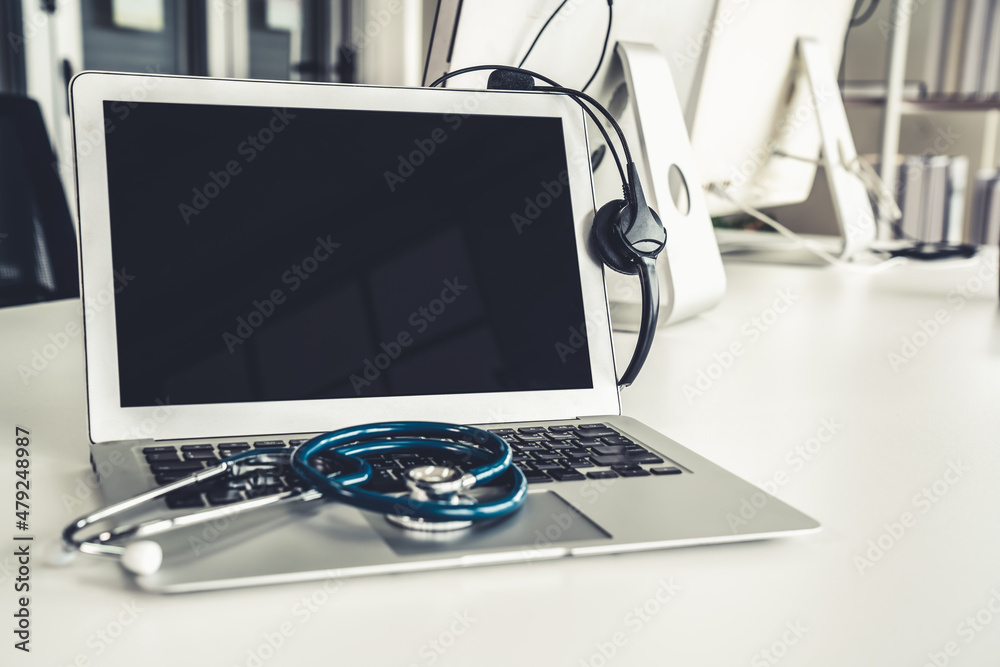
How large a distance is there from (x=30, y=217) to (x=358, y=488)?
772mm

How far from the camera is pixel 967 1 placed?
100 inches

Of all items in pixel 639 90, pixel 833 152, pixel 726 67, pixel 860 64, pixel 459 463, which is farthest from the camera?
pixel 860 64

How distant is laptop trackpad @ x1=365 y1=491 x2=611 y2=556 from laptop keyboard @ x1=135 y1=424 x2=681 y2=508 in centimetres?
4

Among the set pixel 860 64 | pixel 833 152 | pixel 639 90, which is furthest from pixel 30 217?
pixel 860 64

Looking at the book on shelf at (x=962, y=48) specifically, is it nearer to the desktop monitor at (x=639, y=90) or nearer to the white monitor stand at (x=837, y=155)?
the white monitor stand at (x=837, y=155)

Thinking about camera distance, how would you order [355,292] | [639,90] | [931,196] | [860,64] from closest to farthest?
1. [355,292]
2. [639,90]
3. [931,196]
4. [860,64]

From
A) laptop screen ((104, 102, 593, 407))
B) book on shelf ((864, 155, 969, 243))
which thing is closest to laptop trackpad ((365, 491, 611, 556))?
laptop screen ((104, 102, 593, 407))

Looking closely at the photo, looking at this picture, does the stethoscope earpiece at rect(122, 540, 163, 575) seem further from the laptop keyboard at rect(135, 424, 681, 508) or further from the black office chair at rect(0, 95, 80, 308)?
the black office chair at rect(0, 95, 80, 308)

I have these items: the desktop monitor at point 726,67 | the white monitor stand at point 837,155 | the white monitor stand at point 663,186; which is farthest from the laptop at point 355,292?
the white monitor stand at point 837,155

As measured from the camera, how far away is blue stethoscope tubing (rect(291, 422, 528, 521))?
0.37m

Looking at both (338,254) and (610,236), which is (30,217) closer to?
(338,254)

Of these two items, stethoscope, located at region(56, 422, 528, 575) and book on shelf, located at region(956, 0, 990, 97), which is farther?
book on shelf, located at region(956, 0, 990, 97)

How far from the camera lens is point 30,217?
98 centimetres

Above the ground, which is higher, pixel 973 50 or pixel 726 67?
pixel 973 50
